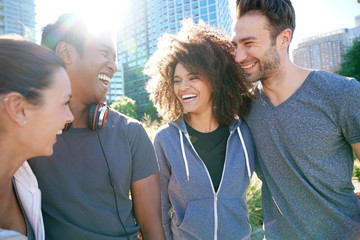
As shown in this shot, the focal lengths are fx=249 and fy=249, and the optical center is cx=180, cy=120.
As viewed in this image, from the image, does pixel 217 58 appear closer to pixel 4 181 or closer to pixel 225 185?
pixel 225 185

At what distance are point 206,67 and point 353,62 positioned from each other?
28.8 m

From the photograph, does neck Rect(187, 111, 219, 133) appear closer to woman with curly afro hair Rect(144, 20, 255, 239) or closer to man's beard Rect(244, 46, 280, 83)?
woman with curly afro hair Rect(144, 20, 255, 239)

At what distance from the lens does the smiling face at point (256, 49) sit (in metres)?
2.62

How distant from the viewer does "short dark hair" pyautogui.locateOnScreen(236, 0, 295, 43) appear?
2662 millimetres

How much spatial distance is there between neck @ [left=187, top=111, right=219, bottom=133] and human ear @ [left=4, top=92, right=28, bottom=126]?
1755 millimetres

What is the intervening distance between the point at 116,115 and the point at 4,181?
0.99m

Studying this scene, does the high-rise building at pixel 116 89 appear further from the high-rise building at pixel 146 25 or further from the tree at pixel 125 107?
the tree at pixel 125 107

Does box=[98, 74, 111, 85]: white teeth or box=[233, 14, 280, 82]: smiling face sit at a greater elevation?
box=[233, 14, 280, 82]: smiling face

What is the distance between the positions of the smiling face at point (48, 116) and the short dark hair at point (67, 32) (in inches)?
30.0

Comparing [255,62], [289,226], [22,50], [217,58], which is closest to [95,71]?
[22,50]

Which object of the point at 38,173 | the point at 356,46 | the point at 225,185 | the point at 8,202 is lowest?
the point at 225,185

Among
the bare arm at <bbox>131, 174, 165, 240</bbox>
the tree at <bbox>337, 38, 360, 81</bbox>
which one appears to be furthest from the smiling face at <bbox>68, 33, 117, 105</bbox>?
the tree at <bbox>337, 38, 360, 81</bbox>

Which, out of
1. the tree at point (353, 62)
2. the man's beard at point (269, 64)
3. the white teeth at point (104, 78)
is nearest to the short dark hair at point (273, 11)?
the man's beard at point (269, 64)

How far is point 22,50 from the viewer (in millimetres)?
1399
